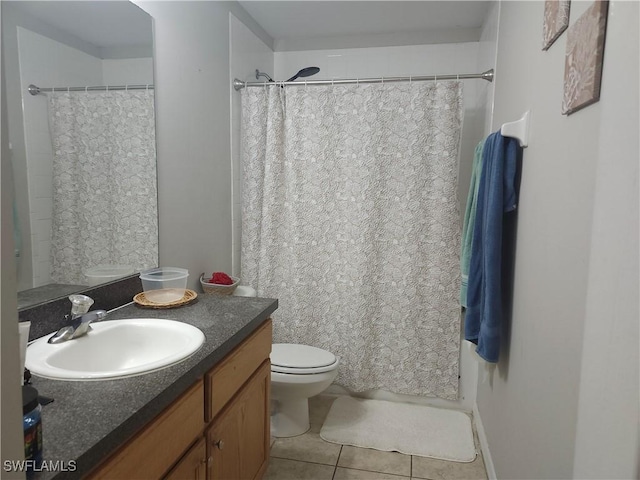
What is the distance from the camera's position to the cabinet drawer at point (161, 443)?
81cm

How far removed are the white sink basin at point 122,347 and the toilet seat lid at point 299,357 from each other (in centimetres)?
87

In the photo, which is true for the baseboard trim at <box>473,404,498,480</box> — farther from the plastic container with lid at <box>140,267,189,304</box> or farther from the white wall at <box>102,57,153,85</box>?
the white wall at <box>102,57,153,85</box>

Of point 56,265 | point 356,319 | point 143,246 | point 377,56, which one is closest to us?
point 56,265

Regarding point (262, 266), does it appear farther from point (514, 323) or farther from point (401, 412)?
point (514, 323)

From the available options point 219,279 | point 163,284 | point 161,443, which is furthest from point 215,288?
point 161,443

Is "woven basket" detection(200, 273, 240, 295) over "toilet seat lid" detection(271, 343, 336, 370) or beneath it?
over

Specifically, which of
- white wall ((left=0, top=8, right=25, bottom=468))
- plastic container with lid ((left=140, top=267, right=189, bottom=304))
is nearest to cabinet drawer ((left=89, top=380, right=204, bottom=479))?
white wall ((left=0, top=8, right=25, bottom=468))

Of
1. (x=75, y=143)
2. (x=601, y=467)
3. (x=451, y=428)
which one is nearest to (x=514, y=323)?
(x=601, y=467)

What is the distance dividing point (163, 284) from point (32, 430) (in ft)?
3.46

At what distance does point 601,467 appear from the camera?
0.73 meters

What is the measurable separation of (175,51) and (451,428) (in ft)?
7.59

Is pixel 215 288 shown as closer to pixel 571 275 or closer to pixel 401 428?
pixel 401 428

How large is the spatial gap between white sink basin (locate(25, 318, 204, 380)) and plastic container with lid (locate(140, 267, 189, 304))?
23 cm

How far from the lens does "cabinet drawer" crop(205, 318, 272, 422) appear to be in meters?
1.19
